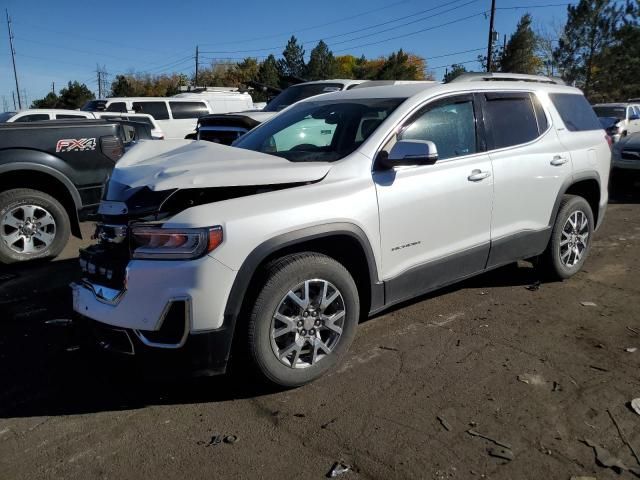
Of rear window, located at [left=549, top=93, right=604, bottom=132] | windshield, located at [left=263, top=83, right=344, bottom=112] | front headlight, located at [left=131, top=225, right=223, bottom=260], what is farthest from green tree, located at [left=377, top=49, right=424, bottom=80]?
front headlight, located at [left=131, top=225, right=223, bottom=260]

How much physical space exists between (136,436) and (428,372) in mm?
1800

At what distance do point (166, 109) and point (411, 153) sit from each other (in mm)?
16787

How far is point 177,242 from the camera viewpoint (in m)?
2.81

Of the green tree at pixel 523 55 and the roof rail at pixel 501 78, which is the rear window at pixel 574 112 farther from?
the green tree at pixel 523 55

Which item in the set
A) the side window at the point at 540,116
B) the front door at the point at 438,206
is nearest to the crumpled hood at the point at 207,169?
the front door at the point at 438,206

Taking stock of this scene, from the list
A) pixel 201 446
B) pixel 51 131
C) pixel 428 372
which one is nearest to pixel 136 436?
pixel 201 446

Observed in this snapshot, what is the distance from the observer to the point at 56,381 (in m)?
3.41

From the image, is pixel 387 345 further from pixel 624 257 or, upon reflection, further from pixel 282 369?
pixel 624 257

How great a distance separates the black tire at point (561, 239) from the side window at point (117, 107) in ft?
53.0

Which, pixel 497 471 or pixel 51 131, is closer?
pixel 497 471

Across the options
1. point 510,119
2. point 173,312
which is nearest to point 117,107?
point 510,119

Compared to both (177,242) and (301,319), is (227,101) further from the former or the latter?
(177,242)

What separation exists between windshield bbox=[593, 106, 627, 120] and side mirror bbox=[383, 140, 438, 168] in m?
15.2

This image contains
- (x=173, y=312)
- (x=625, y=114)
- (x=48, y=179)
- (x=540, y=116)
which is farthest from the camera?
(x=625, y=114)
